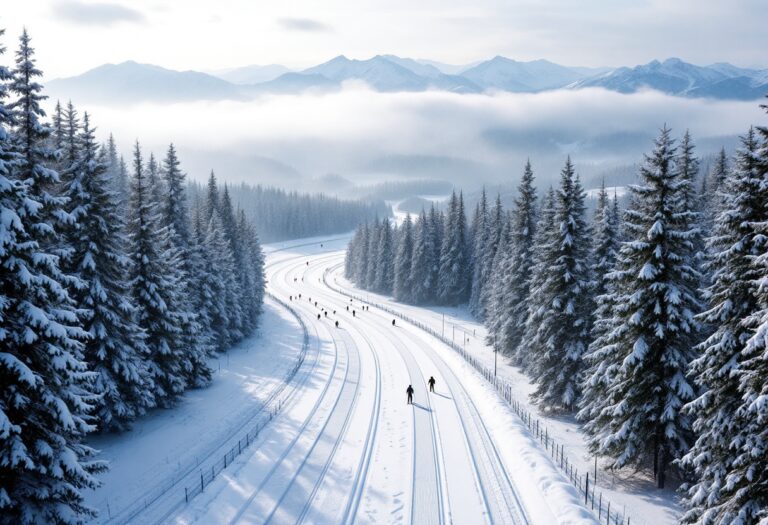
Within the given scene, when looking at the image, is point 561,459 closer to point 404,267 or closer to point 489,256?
point 489,256

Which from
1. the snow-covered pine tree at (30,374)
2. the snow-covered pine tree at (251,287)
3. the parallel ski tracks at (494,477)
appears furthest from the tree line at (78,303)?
the parallel ski tracks at (494,477)

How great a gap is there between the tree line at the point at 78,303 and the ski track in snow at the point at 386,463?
6673 millimetres

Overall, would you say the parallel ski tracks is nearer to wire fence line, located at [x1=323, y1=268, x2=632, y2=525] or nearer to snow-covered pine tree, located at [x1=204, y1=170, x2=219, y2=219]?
wire fence line, located at [x1=323, y1=268, x2=632, y2=525]

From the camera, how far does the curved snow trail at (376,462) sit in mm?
20578

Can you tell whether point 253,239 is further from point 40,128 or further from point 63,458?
point 63,458

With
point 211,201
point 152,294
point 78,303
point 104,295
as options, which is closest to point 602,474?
point 104,295

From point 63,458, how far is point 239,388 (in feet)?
78.1

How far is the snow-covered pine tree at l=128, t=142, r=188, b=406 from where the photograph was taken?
30734 mm

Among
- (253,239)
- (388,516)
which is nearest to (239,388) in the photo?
(388,516)

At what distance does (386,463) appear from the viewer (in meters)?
25.5

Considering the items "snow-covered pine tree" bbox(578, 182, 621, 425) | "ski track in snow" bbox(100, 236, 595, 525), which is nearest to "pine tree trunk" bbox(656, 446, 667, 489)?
"snow-covered pine tree" bbox(578, 182, 621, 425)

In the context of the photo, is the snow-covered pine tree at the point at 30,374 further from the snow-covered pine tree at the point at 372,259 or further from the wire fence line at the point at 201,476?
the snow-covered pine tree at the point at 372,259

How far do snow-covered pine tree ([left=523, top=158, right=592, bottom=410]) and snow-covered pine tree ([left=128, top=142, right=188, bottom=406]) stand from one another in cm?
2441

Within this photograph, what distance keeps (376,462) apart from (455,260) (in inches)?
2376
